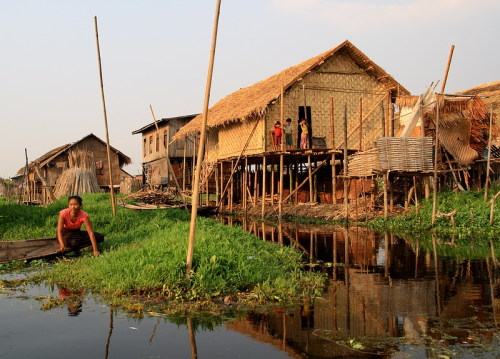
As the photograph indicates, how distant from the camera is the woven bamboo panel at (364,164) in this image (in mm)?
14977

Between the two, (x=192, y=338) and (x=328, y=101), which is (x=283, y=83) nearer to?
(x=328, y=101)

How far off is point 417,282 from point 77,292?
4.42m

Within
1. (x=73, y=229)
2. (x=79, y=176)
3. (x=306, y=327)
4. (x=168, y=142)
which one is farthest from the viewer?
(x=168, y=142)

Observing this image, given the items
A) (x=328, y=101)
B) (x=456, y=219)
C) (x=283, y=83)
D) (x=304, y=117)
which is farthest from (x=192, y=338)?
(x=328, y=101)

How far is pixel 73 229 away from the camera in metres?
8.82

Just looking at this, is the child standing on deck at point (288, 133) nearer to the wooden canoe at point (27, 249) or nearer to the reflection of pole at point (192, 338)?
the wooden canoe at point (27, 249)

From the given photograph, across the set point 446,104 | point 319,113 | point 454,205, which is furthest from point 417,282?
point 319,113

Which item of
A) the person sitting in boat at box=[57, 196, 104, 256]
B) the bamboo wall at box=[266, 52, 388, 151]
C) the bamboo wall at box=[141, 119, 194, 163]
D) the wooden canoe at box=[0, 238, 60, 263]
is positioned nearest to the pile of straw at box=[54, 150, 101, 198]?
the bamboo wall at box=[141, 119, 194, 163]

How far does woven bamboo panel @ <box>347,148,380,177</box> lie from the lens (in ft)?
49.1

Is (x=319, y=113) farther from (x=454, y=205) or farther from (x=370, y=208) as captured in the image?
(x=454, y=205)

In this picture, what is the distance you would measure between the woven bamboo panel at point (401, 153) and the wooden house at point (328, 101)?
12.2ft

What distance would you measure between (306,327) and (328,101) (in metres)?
15.3

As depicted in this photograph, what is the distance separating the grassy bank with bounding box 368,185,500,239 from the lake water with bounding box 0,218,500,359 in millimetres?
5920

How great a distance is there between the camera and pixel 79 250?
907 centimetres
